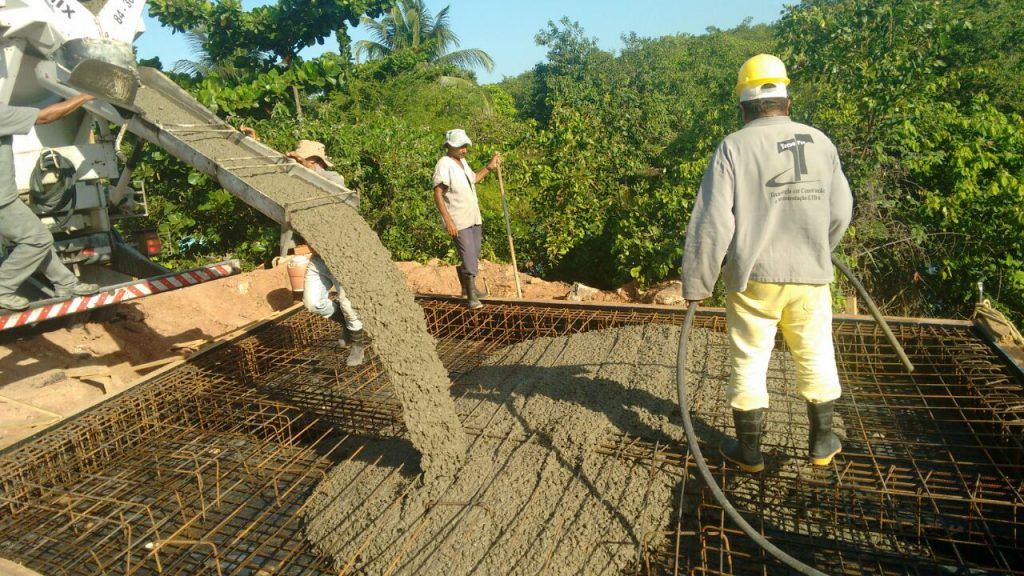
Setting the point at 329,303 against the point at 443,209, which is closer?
the point at 329,303

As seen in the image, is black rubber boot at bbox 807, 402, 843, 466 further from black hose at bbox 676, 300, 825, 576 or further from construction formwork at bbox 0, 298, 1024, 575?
black hose at bbox 676, 300, 825, 576

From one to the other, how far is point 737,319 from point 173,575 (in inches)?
96.2

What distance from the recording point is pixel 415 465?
9.62ft

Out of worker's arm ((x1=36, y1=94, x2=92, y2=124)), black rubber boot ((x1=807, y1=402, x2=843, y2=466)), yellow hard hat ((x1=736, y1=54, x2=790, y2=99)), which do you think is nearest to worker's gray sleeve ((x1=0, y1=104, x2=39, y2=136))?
worker's arm ((x1=36, y1=94, x2=92, y2=124))

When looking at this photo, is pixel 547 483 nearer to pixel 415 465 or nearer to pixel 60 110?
pixel 415 465

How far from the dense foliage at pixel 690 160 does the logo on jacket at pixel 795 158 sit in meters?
2.84

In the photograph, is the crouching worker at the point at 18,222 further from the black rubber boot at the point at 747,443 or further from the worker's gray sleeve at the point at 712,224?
the black rubber boot at the point at 747,443

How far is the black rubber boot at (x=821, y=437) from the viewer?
2.57 metres

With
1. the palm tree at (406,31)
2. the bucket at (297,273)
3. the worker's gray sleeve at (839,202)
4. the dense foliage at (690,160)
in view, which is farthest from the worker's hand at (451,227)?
the palm tree at (406,31)

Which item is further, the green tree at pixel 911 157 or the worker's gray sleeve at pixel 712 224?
the green tree at pixel 911 157

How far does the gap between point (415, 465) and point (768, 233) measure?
1.85 meters

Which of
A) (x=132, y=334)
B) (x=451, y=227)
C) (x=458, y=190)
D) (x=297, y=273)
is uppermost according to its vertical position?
(x=458, y=190)

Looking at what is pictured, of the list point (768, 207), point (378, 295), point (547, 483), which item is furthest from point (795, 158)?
point (378, 295)

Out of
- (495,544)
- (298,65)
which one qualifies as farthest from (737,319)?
(298,65)
